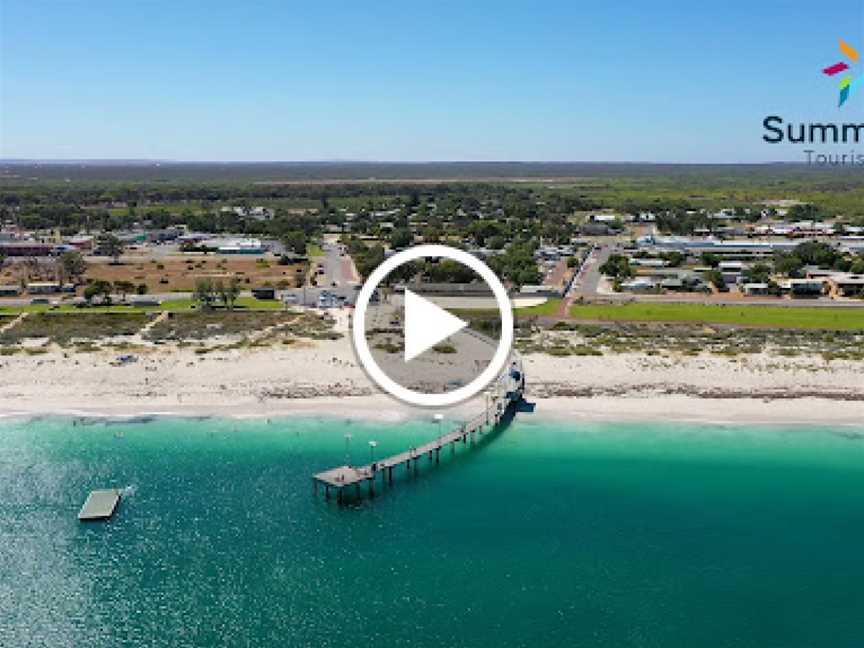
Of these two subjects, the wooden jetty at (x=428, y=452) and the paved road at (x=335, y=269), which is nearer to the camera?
the wooden jetty at (x=428, y=452)

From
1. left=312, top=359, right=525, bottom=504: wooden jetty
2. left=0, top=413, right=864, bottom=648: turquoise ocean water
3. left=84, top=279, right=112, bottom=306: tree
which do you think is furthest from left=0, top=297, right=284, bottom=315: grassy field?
left=312, top=359, right=525, bottom=504: wooden jetty

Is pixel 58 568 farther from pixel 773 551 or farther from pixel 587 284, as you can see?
pixel 587 284

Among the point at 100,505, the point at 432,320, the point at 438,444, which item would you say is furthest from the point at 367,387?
the point at 432,320

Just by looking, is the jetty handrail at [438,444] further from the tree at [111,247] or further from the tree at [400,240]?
the tree at [111,247]

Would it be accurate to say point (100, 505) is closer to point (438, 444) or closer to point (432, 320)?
point (438, 444)

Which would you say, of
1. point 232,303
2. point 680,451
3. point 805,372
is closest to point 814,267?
point 805,372

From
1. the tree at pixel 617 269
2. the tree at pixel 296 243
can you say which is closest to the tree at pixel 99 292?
the tree at pixel 296 243
